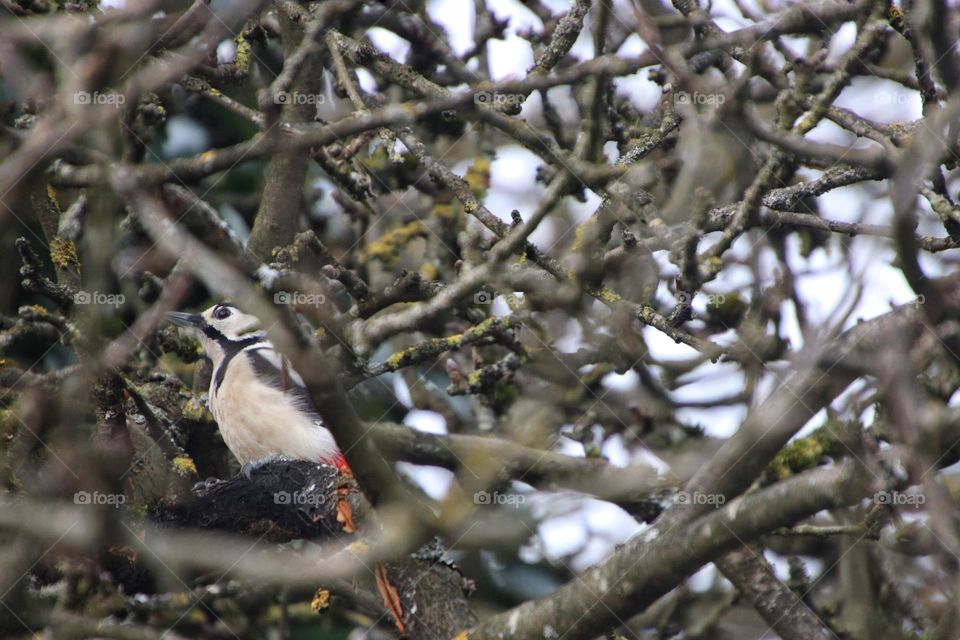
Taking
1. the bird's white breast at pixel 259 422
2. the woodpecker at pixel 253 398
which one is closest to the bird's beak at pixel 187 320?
the woodpecker at pixel 253 398

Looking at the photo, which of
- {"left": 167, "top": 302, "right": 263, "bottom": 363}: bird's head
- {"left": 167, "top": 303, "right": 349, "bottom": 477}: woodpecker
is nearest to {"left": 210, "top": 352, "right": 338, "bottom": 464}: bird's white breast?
{"left": 167, "top": 303, "right": 349, "bottom": 477}: woodpecker

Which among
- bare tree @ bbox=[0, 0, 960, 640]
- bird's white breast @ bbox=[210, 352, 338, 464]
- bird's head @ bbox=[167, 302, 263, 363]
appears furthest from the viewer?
bird's head @ bbox=[167, 302, 263, 363]

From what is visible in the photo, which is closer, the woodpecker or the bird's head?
the woodpecker

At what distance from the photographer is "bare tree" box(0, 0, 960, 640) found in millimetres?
2605

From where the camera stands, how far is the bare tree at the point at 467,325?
Result: 261 centimetres

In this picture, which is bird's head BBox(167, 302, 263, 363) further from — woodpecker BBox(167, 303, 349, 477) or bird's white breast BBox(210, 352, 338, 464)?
bird's white breast BBox(210, 352, 338, 464)

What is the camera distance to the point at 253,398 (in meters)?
5.30

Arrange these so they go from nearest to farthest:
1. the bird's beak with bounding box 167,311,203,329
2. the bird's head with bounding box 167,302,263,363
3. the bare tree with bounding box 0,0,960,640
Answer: the bare tree with bounding box 0,0,960,640, the bird's beak with bounding box 167,311,203,329, the bird's head with bounding box 167,302,263,363

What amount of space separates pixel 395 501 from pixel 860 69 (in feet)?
7.63

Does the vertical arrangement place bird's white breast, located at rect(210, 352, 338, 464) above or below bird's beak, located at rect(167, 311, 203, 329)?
below

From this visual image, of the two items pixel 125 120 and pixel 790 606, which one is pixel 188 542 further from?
pixel 790 606

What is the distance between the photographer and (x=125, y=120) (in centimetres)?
315

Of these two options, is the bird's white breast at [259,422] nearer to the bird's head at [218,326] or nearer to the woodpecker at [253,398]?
the woodpecker at [253,398]

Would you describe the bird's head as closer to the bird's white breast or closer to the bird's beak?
the bird's beak
